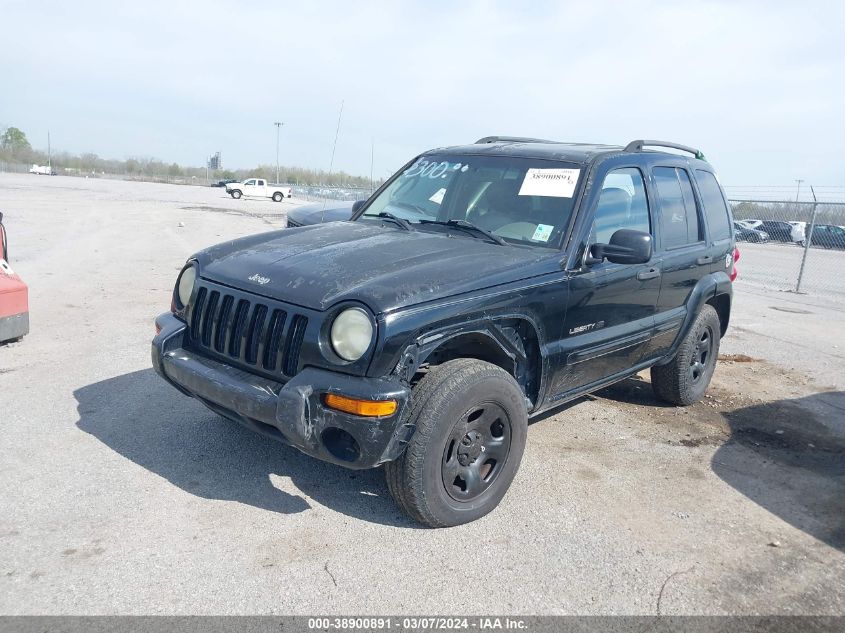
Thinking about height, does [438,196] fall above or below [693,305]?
above

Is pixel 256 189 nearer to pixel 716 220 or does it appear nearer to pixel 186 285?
pixel 716 220

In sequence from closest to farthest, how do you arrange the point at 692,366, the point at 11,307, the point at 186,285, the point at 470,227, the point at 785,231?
the point at 186,285 → the point at 470,227 → the point at 692,366 → the point at 11,307 → the point at 785,231

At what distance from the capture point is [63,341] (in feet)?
21.6

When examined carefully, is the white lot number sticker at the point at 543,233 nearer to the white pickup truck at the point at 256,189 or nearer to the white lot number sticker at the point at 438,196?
the white lot number sticker at the point at 438,196

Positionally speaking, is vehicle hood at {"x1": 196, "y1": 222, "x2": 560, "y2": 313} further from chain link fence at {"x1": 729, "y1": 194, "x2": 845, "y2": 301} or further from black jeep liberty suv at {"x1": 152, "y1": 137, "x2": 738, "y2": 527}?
chain link fence at {"x1": 729, "y1": 194, "x2": 845, "y2": 301}

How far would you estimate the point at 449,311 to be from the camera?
132 inches

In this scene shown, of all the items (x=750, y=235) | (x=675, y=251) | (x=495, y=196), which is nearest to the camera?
(x=495, y=196)

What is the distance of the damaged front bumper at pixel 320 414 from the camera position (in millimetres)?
3127

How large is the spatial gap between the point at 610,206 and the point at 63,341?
502cm

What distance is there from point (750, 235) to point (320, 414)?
28936mm

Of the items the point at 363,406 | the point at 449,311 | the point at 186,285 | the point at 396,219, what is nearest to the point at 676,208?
the point at 396,219

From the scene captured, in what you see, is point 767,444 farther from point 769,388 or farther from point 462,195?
point 462,195

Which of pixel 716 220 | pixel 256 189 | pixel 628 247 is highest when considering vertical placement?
pixel 716 220

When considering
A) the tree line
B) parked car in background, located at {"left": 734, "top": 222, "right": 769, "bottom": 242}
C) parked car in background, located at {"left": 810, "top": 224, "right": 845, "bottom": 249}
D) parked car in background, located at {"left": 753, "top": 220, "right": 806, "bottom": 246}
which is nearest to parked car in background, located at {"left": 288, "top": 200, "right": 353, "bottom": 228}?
parked car in background, located at {"left": 753, "top": 220, "right": 806, "bottom": 246}
